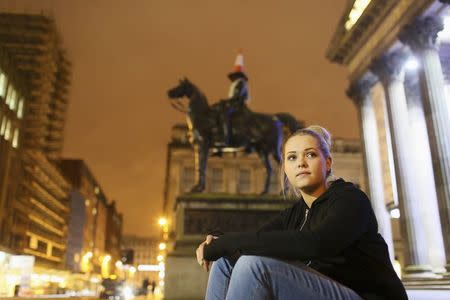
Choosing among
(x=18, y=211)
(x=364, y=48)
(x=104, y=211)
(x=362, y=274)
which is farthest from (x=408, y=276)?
(x=104, y=211)

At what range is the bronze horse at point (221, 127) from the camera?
15.8 metres

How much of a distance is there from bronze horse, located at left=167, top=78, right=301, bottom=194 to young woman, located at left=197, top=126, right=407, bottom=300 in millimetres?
12266

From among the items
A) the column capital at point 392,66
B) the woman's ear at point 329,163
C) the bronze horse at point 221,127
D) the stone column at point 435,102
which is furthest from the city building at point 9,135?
the woman's ear at point 329,163

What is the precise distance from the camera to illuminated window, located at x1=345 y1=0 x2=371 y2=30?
25913 mm

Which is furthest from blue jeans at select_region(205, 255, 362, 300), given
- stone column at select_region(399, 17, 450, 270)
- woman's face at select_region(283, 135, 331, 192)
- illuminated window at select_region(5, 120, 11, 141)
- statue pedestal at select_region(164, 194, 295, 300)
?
illuminated window at select_region(5, 120, 11, 141)

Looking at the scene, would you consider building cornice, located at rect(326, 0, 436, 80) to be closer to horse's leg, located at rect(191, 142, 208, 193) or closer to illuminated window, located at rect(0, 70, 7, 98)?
horse's leg, located at rect(191, 142, 208, 193)

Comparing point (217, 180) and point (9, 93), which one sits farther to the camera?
point (217, 180)

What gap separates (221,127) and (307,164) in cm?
1251

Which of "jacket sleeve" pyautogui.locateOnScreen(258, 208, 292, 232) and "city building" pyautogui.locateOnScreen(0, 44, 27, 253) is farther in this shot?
"city building" pyautogui.locateOnScreen(0, 44, 27, 253)

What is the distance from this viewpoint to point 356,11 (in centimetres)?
2681

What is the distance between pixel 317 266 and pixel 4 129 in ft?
188

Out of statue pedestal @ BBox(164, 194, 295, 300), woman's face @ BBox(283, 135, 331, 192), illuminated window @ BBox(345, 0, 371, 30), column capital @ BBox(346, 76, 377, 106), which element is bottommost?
woman's face @ BBox(283, 135, 331, 192)

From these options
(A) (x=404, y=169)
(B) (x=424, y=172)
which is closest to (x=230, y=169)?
(B) (x=424, y=172)

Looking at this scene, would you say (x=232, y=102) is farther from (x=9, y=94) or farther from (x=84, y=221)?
(x=84, y=221)
